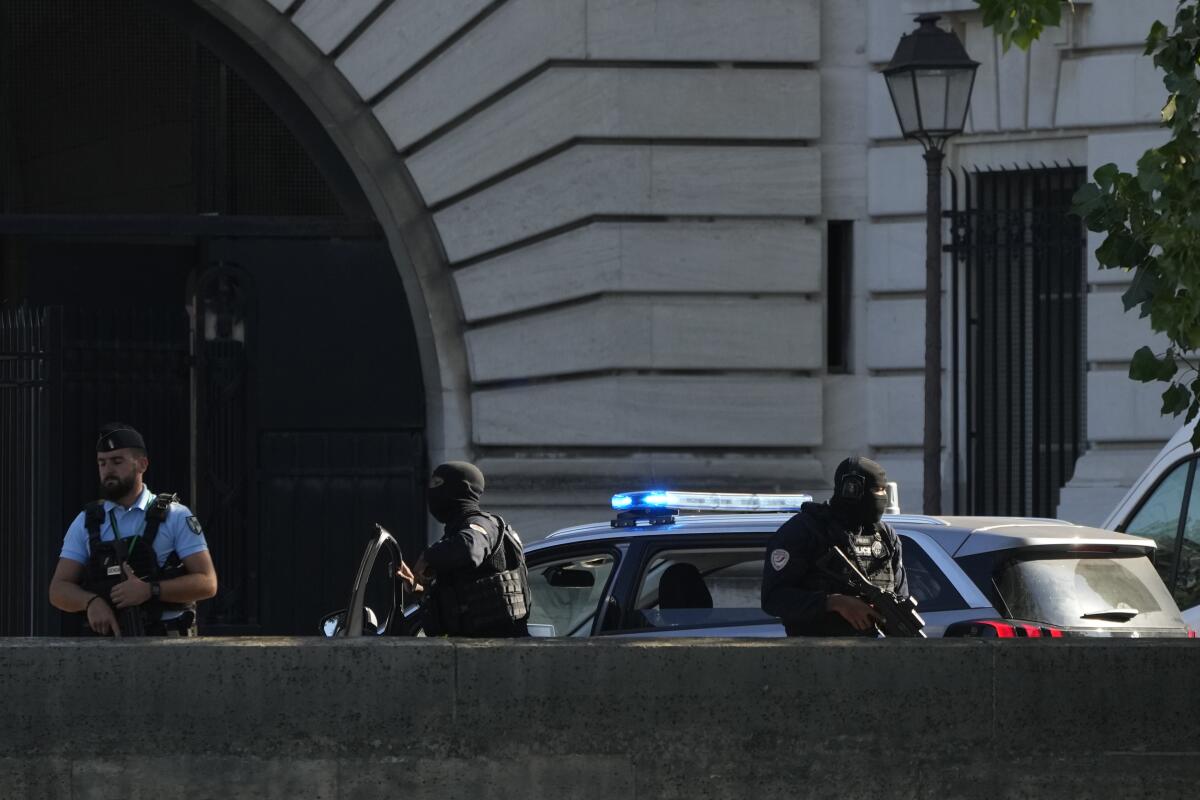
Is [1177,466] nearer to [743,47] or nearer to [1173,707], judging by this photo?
[1173,707]

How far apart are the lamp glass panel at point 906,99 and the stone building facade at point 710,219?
297 cm

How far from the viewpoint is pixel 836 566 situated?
7.57 metres

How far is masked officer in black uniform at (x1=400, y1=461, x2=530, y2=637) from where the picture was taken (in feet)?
25.8

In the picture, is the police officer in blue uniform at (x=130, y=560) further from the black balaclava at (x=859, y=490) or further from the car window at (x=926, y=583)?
the car window at (x=926, y=583)

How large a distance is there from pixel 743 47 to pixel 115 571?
323 inches

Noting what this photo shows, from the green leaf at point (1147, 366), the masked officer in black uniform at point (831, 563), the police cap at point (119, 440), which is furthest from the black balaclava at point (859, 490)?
the police cap at point (119, 440)

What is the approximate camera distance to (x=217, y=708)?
6.61 m

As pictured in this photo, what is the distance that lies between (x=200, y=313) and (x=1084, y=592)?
31.5 feet

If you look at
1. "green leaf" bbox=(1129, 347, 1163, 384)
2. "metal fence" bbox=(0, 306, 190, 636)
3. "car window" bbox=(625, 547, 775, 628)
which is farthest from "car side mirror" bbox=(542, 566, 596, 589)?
"metal fence" bbox=(0, 306, 190, 636)

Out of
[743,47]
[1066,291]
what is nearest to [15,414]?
[743,47]

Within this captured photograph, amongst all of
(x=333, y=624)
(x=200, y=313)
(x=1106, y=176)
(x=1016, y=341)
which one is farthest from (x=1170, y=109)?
(x=200, y=313)

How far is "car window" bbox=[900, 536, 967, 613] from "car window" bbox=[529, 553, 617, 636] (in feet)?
3.68

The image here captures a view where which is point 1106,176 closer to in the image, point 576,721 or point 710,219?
point 576,721

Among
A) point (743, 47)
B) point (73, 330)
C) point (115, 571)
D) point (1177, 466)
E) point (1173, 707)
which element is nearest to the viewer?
point (1173, 707)
